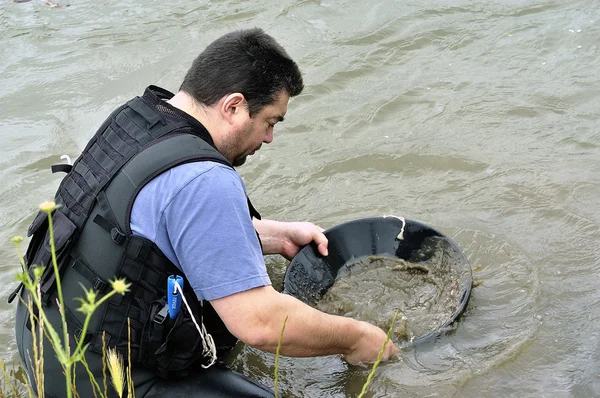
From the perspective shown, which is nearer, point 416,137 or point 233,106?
point 233,106

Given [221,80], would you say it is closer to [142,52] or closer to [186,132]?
[186,132]

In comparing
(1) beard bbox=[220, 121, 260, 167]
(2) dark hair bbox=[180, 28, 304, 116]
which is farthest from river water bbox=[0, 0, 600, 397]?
(2) dark hair bbox=[180, 28, 304, 116]

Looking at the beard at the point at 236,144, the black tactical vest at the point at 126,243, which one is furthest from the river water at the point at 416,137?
the beard at the point at 236,144

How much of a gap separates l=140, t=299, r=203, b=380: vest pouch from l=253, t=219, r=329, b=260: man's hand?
1163 millimetres

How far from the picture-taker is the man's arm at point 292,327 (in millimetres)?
2734

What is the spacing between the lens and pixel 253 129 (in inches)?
127

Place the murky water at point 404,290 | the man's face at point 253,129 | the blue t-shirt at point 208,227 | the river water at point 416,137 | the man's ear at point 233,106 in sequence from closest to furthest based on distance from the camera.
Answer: the blue t-shirt at point 208,227 < the man's ear at point 233,106 < the man's face at point 253,129 < the river water at point 416,137 < the murky water at point 404,290

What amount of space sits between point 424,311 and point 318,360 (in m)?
0.67

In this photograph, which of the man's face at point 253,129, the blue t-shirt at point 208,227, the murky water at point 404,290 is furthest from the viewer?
the murky water at point 404,290

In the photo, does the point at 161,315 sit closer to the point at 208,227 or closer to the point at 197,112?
the point at 208,227

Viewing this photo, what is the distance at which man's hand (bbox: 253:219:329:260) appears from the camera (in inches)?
161

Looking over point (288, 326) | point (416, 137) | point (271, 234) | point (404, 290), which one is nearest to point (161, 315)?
point (288, 326)

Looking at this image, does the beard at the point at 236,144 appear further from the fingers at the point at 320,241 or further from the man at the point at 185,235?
the fingers at the point at 320,241

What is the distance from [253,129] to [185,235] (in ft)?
2.45
